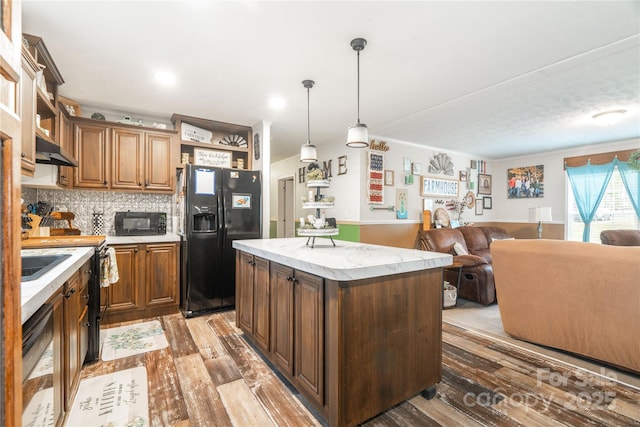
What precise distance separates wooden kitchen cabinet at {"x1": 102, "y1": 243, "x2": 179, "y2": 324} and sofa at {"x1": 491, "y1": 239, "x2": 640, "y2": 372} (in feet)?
11.4

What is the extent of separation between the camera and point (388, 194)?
201 inches

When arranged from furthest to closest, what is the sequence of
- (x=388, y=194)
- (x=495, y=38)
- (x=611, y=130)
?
(x=388, y=194) → (x=611, y=130) → (x=495, y=38)

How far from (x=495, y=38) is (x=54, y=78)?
370 cm

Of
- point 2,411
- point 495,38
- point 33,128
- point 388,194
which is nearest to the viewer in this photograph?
point 2,411

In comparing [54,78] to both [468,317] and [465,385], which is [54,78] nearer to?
[465,385]

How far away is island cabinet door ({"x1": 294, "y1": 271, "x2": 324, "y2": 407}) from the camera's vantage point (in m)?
1.63

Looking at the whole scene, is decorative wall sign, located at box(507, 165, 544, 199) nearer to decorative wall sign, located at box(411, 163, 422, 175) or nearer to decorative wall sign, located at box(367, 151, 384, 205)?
decorative wall sign, located at box(411, 163, 422, 175)

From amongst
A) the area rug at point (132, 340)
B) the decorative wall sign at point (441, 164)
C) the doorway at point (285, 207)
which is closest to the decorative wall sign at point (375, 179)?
the decorative wall sign at point (441, 164)

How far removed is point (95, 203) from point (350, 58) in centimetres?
337

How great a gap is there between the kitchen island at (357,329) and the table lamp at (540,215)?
494 cm

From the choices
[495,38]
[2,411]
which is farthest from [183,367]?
[495,38]

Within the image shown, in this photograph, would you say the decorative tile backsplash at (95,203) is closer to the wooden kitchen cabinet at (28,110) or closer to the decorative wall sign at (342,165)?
the wooden kitchen cabinet at (28,110)

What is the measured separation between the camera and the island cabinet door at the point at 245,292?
2.54 m

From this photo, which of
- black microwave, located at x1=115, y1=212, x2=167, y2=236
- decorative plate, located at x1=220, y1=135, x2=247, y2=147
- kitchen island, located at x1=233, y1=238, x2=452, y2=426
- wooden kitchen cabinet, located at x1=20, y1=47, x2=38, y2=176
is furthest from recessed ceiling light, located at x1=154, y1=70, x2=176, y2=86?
kitchen island, located at x1=233, y1=238, x2=452, y2=426
